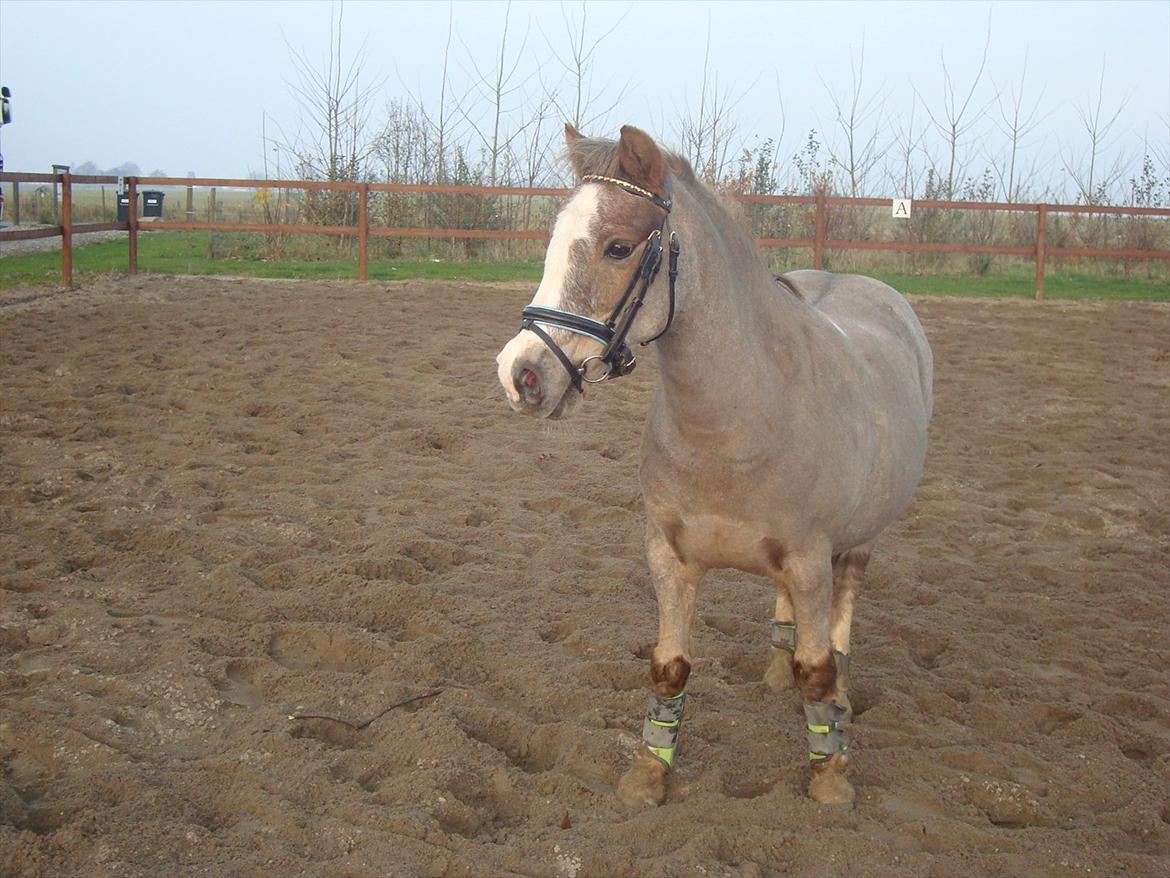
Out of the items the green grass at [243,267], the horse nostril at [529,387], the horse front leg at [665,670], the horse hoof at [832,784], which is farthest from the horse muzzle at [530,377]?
the green grass at [243,267]

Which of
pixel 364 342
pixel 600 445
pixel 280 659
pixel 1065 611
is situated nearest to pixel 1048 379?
pixel 600 445

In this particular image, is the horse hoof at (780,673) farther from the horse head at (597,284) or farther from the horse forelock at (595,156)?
the horse forelock at (595,156)

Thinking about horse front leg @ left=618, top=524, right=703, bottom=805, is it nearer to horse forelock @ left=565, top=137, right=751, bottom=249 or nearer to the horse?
the horse

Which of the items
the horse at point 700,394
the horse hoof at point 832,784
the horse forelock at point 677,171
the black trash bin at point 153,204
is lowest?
the horse hoof at point 832,784

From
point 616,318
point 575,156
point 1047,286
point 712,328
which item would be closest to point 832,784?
point 712,328

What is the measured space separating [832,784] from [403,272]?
14.4m

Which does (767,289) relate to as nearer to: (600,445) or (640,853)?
(640,853)

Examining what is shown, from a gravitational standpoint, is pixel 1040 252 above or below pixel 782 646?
above

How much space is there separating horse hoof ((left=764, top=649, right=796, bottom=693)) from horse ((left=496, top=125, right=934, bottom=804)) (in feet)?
2.57

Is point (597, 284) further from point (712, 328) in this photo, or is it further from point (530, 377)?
point (712, 328)

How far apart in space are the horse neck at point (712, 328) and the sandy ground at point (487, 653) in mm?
1258

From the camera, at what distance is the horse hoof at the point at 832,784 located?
3.30 meters

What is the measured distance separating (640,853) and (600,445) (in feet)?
15.6

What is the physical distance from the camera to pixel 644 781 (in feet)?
10.8
